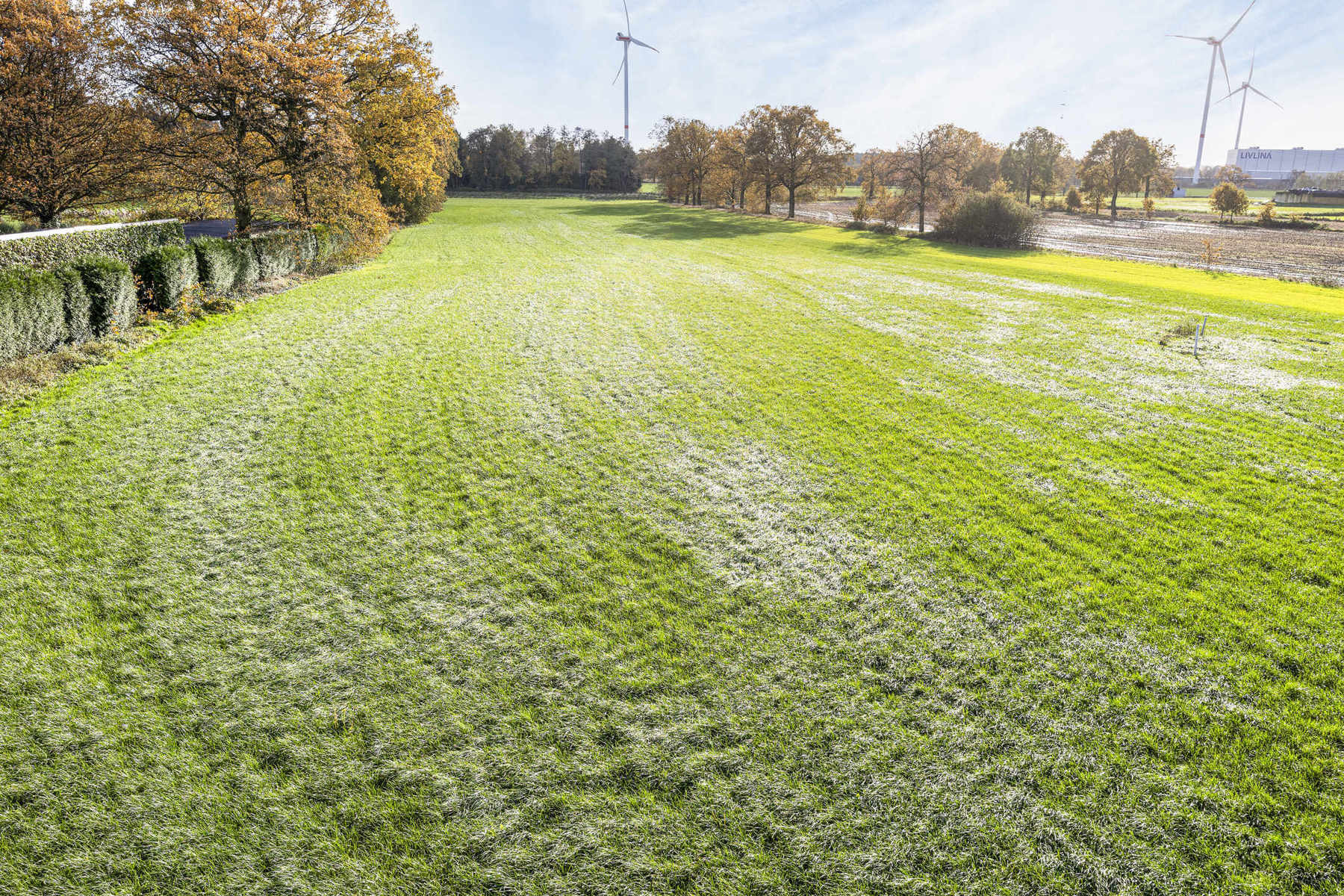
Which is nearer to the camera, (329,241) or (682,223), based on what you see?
(329,241)

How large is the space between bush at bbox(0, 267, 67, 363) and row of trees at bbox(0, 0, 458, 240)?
13187mm

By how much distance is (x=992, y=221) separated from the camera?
40.7 m

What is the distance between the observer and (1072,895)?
3.50 metres

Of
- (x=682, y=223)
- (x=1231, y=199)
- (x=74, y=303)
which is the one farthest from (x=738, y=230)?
(x=1231, y=199)

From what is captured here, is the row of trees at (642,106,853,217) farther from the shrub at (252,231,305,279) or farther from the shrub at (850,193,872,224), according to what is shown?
the shrub at (252,231,305,279)

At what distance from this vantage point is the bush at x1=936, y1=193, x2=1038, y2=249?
3994cm

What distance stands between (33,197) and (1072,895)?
3511 centimetres

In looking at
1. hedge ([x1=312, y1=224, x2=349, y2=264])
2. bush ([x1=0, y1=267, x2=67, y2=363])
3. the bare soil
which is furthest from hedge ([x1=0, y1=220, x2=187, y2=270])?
the bare soil

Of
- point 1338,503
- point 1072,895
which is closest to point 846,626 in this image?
point 1072,895

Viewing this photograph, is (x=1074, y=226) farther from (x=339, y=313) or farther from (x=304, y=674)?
(x=304, y=674)

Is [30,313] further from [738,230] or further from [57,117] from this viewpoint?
[738,230]

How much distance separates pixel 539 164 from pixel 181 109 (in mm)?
86499

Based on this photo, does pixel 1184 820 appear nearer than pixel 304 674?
Yes

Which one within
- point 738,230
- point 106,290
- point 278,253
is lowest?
point 106,290
